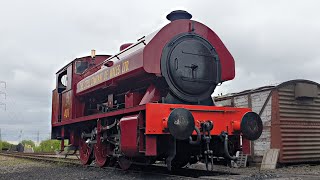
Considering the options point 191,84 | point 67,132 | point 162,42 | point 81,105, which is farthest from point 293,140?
point 67,132

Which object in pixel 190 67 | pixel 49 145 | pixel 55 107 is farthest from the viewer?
pixel 49 145

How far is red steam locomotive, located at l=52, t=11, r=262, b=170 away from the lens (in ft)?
24.2

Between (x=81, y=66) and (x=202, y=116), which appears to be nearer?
(x=202, y=116)

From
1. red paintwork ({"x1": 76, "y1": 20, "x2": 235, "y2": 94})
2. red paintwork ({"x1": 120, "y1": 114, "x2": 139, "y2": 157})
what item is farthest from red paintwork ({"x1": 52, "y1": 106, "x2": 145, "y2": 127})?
red paintwork ({"x1": 76, "y1": 20, "x2": 235, "y2": 94})

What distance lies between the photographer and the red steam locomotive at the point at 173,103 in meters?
7.37

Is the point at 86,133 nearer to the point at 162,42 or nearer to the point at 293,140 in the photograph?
the point at 162,42

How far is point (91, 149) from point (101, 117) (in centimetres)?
201

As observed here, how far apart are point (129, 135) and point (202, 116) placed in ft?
5.15

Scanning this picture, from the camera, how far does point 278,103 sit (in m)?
11.3

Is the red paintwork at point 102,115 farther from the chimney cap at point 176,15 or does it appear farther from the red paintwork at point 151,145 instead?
the chimney cap at point 176,15

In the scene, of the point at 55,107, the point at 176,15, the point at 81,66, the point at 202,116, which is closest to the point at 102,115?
the point at 202,116

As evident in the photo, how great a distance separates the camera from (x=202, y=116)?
783 cm

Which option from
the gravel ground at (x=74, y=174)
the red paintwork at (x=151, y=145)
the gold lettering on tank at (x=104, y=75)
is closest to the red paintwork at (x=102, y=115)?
the red paintwork at (x=151, y=145)

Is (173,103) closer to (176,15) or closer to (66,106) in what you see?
(176,15)
